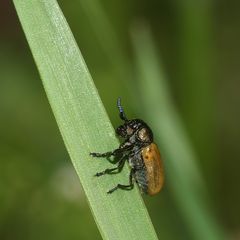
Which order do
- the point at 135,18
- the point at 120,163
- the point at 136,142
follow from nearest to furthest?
the point at 120,163
the point at 136,142
the point at 135,18

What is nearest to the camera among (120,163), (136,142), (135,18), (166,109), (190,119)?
(120,163)

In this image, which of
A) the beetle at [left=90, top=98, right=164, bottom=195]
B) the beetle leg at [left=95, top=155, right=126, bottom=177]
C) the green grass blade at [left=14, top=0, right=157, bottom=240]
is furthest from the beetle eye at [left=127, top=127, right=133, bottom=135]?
the green grass blade at [left=14, top=0, right=157, bottom=240]

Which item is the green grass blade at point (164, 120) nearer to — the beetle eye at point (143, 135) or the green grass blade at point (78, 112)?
the beetle eye at point (143, 135)

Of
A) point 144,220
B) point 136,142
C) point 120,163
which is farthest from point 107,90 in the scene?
point 144,220

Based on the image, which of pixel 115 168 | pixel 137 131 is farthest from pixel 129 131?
pixel 115 168

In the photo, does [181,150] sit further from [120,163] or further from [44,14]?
[44,14]

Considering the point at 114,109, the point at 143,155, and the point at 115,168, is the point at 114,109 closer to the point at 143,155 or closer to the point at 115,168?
the point at 143,155

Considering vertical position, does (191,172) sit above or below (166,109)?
below
